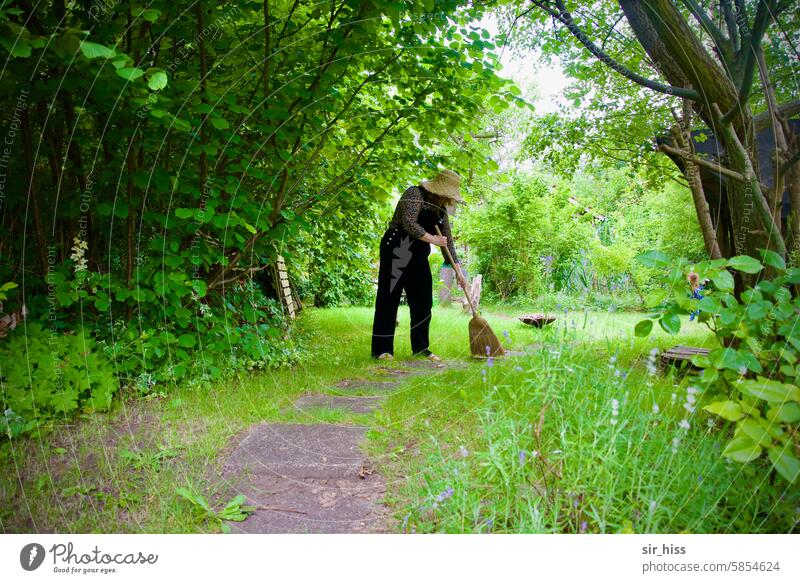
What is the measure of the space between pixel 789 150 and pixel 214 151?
2696 millimetres

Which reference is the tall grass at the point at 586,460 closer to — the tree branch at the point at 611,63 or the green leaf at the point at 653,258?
the green leaf at the point at 653,258

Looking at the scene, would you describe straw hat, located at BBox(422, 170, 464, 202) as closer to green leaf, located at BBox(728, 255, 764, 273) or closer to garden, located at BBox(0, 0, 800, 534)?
garden, located at BBox(0, 0, 800, 534)

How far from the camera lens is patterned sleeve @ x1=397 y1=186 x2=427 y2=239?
3.59m

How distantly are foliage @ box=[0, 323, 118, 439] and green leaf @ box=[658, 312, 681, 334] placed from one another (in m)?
2.59

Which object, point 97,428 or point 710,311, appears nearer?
point 710,311

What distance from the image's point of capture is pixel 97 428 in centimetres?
250

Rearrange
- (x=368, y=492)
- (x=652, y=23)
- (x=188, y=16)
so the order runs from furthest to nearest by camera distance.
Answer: (x=188, y=16)
(x=652, y=23)
(x=368, y=492)

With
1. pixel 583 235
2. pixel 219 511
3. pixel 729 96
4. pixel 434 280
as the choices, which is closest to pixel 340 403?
pixel 219 511

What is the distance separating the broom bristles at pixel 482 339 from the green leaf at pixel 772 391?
3.02 ft

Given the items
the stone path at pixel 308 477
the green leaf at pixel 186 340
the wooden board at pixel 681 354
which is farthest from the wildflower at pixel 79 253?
Answer: the wooden board at pixel 681 354
